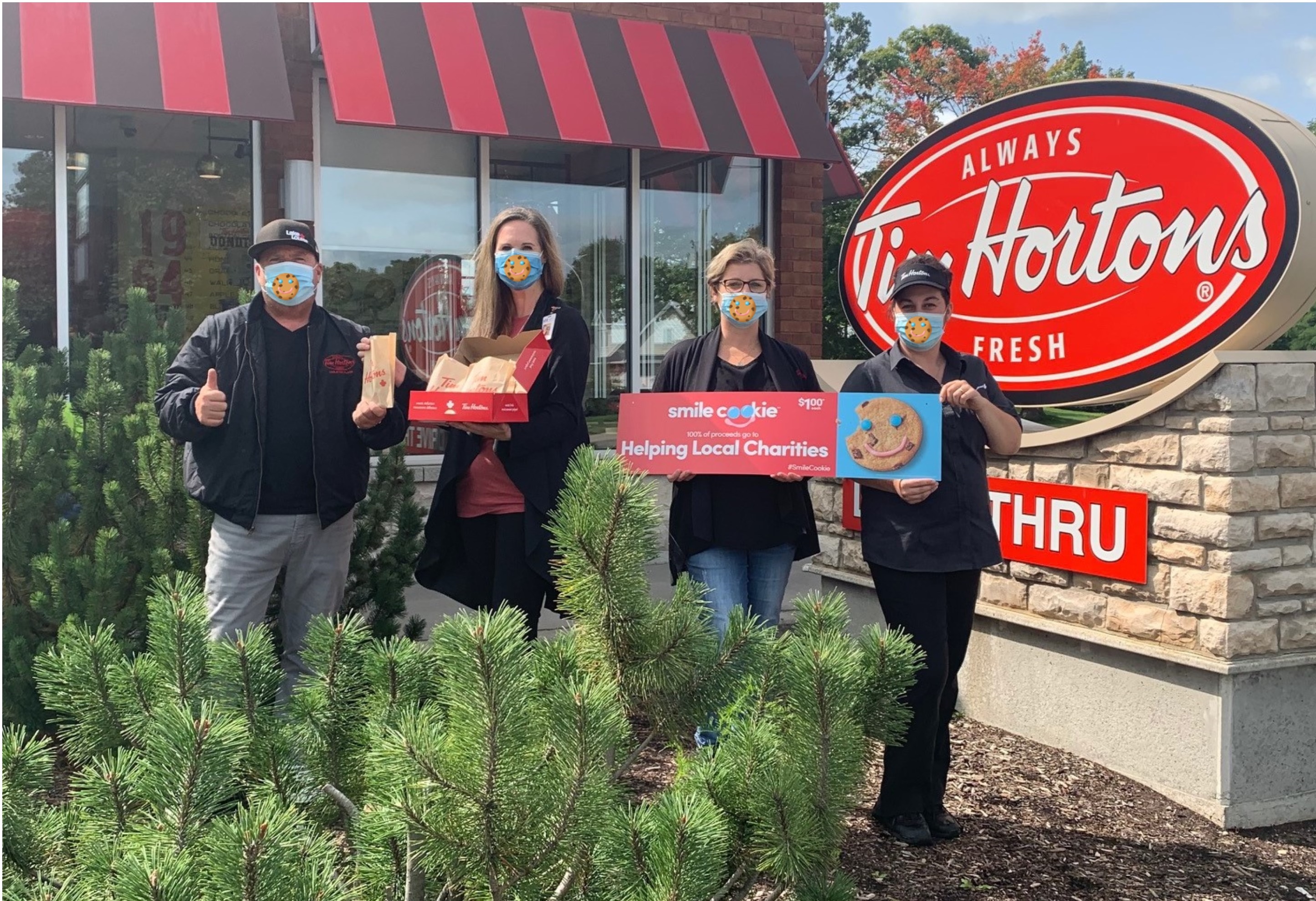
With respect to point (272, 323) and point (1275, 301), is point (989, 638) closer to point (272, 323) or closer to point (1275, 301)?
point (1275, 301)

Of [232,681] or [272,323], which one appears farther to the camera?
[272,323]

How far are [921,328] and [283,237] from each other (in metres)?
2.04

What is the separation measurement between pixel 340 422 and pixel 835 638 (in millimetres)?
2170

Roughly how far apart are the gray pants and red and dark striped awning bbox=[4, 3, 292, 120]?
15.5 ft

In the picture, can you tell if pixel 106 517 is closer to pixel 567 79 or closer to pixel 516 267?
pixel 516 267

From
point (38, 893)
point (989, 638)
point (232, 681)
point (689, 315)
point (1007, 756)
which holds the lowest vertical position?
point (1007, 756)

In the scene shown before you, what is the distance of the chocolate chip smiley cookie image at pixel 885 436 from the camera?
3400mm

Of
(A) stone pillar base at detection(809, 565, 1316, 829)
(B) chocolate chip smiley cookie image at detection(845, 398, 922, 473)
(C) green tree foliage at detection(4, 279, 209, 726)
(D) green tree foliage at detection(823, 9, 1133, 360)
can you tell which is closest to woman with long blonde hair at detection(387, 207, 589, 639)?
(B) chocolate chip smiley cookie image at detection(845, 398, 922, 473)

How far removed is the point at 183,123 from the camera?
8.48 m

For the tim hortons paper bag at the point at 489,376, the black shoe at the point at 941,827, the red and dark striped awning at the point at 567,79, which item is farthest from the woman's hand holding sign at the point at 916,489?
the red and dark striped awning at the point at 567,79

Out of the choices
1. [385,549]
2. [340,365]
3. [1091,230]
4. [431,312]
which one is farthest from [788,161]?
[340,365]

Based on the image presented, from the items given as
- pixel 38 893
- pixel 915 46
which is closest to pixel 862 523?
pixel 38 893

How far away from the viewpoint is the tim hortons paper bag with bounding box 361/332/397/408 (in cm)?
330

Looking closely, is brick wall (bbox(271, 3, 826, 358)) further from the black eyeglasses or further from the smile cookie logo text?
the smile cookie logo text
